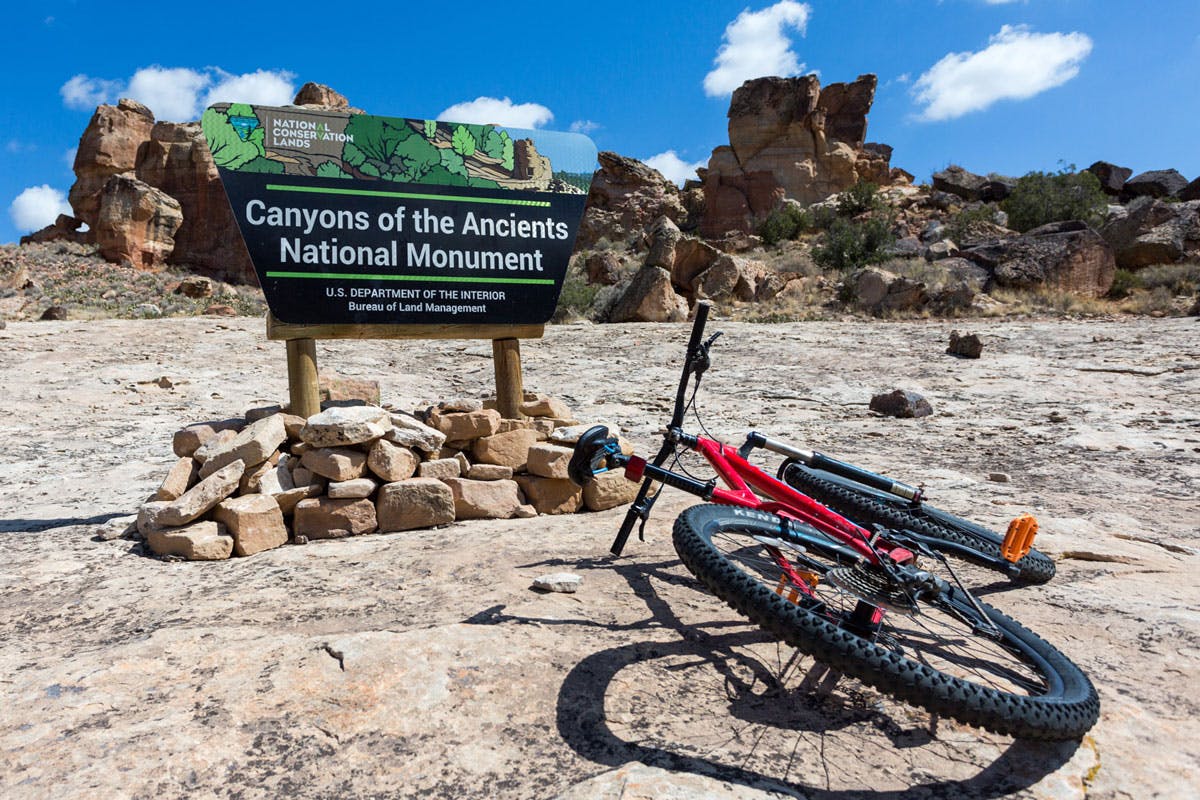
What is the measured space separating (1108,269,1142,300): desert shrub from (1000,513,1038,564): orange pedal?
20.3 metres

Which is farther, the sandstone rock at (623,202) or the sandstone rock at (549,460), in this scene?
the sandstone rock at (623,202)

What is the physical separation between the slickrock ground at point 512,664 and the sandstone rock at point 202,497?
28 cm

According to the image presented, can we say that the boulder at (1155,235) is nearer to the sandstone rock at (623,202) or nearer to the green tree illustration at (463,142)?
the green tree illustration at (463,142)

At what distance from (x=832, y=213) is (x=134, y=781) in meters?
41.1

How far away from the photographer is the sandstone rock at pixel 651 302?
1730cm

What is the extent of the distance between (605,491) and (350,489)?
1.74 meters

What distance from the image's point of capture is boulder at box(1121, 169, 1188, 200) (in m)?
38.2

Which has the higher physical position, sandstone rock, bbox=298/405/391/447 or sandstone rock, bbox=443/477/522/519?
sandstone rock, bbox=298/405/391/447

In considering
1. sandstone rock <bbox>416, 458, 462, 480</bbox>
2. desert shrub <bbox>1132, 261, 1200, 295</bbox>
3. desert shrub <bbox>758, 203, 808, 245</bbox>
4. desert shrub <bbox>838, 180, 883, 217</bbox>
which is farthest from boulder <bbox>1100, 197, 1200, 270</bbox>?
sandstone rock <bbox>416, 458, 462, 480</bbox>

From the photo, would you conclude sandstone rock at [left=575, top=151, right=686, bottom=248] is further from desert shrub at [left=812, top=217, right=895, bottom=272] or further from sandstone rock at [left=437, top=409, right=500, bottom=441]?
sandstone rock at [left=437, top=409, right=500, bottom=441]

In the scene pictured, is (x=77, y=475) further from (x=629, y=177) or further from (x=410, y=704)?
(x=629, y=177)

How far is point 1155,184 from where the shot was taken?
38.7 m

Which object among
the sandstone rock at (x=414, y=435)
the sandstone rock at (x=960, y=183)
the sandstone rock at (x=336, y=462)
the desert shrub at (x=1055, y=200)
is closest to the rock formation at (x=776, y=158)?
the sandstone rock at (x=960, y=183)

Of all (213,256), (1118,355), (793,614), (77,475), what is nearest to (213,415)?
(77,475)
